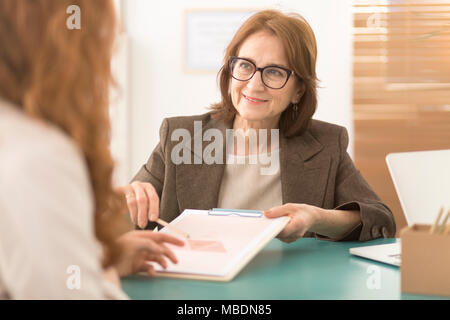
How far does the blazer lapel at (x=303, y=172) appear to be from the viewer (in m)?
1.70

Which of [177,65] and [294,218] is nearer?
[294,218]

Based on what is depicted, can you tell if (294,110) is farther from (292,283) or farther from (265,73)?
(292,283)

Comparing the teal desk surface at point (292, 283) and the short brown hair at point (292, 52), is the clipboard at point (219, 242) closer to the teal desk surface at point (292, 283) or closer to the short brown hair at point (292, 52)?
the teal desk surface at point (292, 283)

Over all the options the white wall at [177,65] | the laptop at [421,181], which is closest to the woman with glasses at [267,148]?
the laptop at [421,181]

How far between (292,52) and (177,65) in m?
1.80


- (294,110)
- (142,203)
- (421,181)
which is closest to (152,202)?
(142,203)

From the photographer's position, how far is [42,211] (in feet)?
1.76

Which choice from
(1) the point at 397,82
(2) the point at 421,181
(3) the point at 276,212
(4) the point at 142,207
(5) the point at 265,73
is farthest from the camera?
(1) the point at 397,82

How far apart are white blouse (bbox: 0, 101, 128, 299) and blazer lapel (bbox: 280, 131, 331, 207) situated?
1168 millimetres

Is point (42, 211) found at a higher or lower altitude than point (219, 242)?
higher

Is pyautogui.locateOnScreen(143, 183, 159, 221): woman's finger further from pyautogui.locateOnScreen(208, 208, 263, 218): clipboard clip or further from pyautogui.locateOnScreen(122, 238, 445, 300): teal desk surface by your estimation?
pyautogui.locateOnScreen(122, 238, 445, 300): teal desk surface

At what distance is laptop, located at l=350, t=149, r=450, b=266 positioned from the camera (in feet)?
5.22

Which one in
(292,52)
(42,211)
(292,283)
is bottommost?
(292,283)

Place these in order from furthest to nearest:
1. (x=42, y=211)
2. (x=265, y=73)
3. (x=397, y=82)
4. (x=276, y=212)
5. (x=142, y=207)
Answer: (x=397, y=82) < (x=265, y=73) < (x=142, y=207) < (x=276, y=212) < (x=42, y=211)
